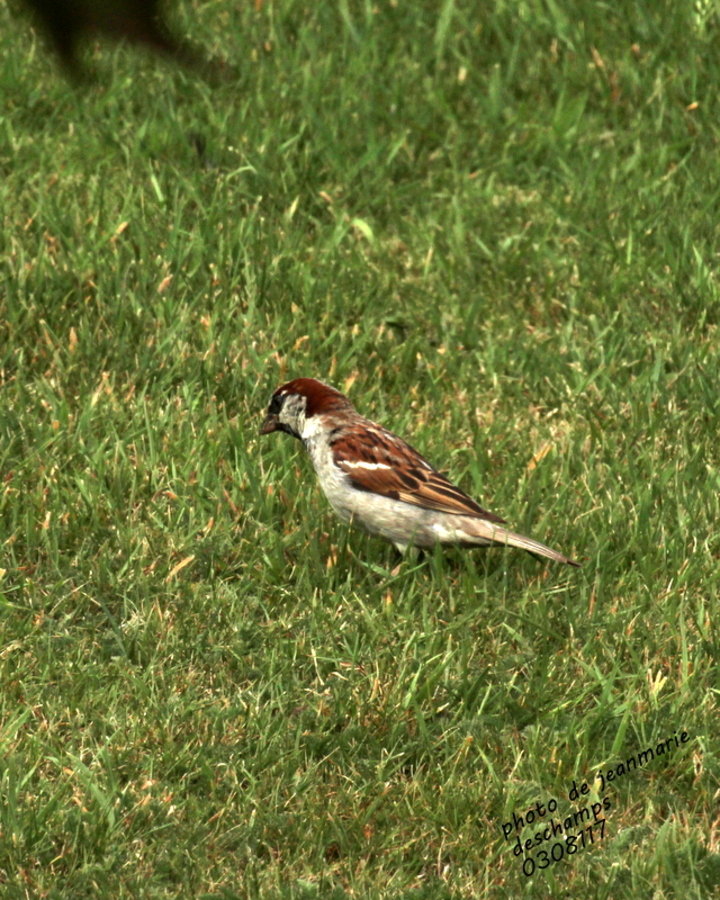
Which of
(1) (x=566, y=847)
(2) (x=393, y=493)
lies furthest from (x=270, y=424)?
(1) (x=566, y=847)

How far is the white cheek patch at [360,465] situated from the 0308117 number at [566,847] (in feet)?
6.51

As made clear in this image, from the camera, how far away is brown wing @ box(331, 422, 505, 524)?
5.90m

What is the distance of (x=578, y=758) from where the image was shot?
4.63 meters

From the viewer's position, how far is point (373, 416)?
23.0 feet

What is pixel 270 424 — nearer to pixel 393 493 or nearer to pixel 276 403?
pixel 276 403

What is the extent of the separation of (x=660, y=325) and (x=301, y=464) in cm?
224

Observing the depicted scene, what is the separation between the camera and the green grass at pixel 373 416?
176 inches

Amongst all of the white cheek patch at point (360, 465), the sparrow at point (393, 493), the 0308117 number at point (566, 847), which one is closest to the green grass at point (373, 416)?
the 0308117 number at point (566, 847)

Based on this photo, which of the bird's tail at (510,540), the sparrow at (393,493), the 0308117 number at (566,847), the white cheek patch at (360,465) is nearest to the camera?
the 0308117 number at (566,847)

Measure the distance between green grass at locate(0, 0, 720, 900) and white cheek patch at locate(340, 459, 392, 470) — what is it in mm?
334

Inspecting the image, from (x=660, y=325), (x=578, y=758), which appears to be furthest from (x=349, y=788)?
(x=660, y=325)

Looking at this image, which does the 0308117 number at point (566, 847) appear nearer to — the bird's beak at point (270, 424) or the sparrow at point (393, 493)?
the sparrow at point (393, 493)

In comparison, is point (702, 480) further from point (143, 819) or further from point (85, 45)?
point (85, 45)

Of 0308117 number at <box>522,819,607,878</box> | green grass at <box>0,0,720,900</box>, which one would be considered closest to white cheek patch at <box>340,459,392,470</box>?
green grass at <box>0,0,720,900</box>
